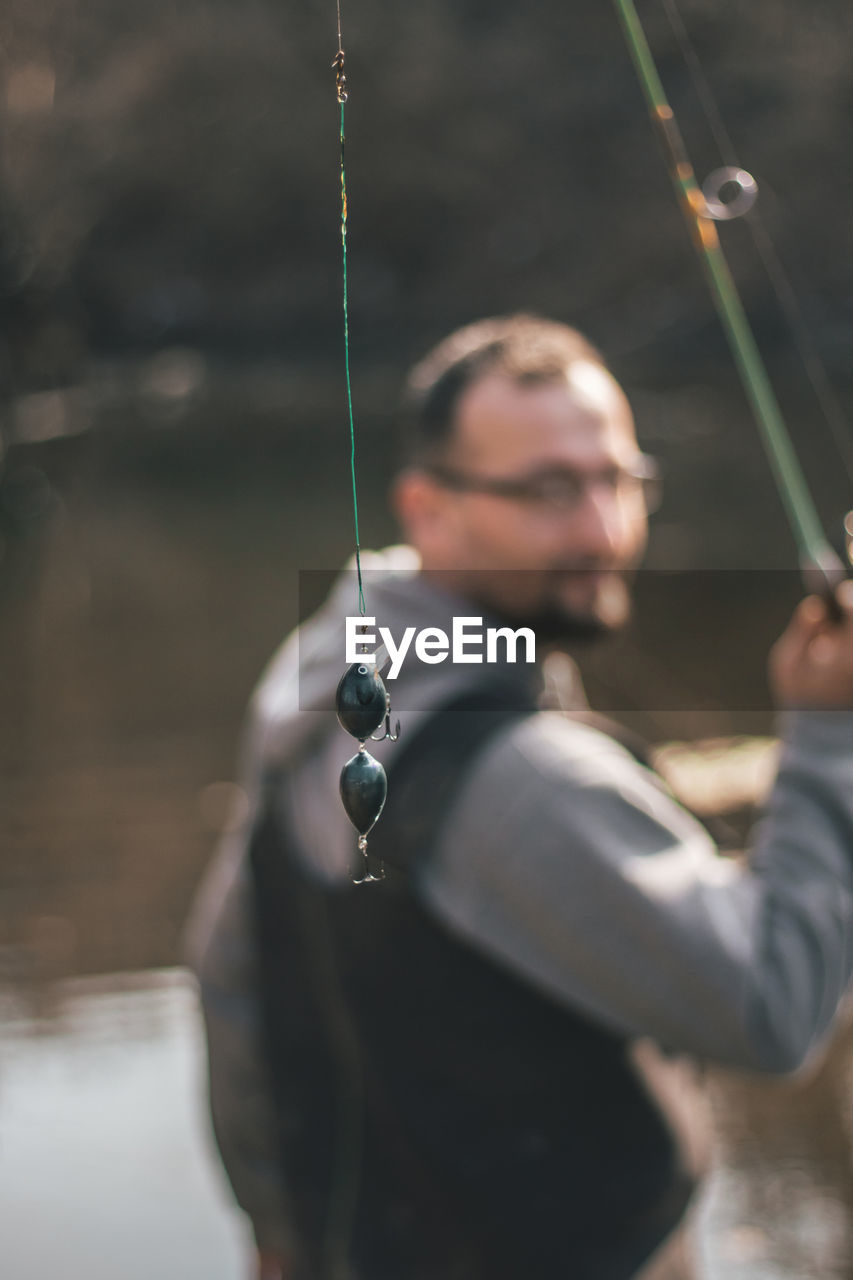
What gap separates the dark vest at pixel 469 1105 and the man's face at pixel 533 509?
0.22 m

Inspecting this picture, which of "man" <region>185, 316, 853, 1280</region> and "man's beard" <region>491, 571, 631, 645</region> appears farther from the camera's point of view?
"man's beard" <region>491, 571, 631, 645</region>

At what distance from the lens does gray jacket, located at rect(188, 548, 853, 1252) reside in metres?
1.47

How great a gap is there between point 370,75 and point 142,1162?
1044 inches

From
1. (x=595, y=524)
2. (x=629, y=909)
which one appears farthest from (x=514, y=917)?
(x=595, y=524)

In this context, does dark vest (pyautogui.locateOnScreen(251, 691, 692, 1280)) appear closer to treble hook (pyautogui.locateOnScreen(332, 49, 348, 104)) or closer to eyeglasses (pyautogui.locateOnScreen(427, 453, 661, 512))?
eyeglasses (pyautogui.locateOnScreen(427, 453, 661, 512))

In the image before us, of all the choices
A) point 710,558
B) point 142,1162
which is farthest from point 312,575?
point 142,1162

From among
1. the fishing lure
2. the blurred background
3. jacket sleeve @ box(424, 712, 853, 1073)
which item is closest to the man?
jacket sleeve @ box(424, 712, 853, 1073)

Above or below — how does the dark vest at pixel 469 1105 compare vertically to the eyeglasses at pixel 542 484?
below

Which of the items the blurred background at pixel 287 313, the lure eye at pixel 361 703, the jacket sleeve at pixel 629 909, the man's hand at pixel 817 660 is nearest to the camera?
the lure eye at pixel 361 703

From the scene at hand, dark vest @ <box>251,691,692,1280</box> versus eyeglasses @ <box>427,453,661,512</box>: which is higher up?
eyeglasses @ <box>427,453,661,512</box>

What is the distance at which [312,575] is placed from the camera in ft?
30.3

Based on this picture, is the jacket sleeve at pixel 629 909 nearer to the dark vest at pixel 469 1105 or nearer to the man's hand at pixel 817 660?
the dark vest at pixel 469 1105

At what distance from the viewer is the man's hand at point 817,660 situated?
159 centimetres

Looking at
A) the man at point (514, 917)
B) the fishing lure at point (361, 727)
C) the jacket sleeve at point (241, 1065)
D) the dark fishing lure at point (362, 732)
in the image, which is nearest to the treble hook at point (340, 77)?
the fishing lure at point (361, 727)
